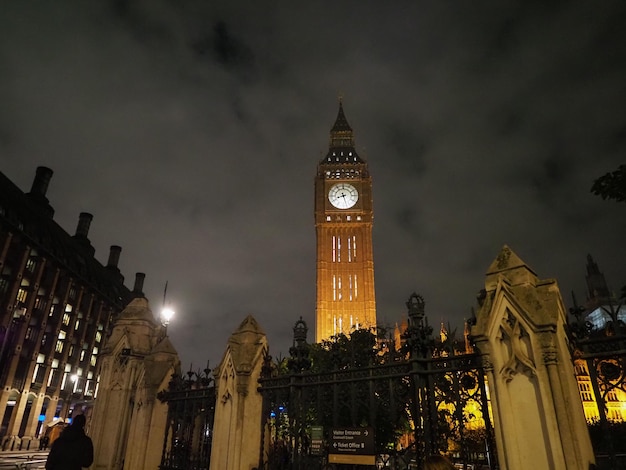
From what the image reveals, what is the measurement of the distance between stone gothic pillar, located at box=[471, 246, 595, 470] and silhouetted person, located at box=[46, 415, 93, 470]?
531cm

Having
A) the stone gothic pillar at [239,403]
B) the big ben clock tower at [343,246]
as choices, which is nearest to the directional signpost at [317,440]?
the stone gothic pillar at [239,403]

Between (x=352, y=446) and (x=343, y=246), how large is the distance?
79.7m

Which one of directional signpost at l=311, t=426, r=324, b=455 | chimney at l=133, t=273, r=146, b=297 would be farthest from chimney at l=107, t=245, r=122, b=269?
directional signpost at l=311, t=426, r=324, b=455

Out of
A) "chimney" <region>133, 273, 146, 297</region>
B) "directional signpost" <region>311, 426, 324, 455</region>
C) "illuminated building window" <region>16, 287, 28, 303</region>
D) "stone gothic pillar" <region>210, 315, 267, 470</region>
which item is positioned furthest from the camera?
"chimney" <region>133, 273, 146, 297</region>

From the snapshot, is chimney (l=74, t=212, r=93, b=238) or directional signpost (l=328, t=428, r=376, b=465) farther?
chimney (l=74, t=212, r=93, b=238)

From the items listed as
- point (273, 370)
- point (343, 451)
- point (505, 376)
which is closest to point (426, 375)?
point (505, 376)

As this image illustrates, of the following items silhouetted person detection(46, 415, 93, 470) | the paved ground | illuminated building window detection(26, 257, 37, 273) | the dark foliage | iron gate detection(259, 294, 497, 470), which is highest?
illuminated building window detection(26, 257, 37, 273)

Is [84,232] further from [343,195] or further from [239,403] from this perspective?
[239,403]

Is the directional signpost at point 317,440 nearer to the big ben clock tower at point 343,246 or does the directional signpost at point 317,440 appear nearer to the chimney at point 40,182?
the chimney at point 40,182

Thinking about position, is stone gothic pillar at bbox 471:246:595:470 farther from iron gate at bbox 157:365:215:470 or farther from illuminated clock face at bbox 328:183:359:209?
illuminated clock face at bbox 328:183:359:209

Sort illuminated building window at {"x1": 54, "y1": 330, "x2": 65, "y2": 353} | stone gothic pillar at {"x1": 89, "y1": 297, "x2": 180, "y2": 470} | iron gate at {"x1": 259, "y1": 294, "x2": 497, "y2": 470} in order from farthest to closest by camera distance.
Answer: illuminated building window at {"x1": 54, "y1": 330, "x2": 65, "y2": 353} → stone gothic pillar at {"x1": 89, "y1": 297, "x2": 180, "y2": 470} → iron gate at {"x1": 259, "y1": 294, "x2": 497, "y2": 470}

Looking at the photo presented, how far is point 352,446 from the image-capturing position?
6.25 meters

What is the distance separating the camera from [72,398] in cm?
5375

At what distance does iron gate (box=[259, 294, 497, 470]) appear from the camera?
5703 mm
